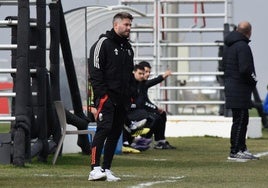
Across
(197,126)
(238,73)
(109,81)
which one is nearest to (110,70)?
(109,81)

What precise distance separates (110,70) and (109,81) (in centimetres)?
13

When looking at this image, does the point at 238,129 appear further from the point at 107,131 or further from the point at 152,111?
the point at 107,131

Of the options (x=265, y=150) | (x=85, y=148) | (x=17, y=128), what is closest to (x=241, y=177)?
(x=17, y=128)

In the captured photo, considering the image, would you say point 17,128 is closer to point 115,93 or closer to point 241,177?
point 115,93

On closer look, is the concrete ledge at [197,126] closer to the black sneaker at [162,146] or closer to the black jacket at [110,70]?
the black sneaker at [162,146]

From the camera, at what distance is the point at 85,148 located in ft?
59.5

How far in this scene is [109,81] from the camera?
1361 cm

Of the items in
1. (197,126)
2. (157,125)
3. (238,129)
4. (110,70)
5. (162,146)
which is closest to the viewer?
(110,70)

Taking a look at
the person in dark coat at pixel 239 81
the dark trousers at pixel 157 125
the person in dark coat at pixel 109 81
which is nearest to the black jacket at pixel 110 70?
the person in dark coat at pixel 109 81

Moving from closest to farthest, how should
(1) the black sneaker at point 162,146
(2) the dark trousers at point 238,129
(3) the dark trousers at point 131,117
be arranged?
(2) the dark trousers at point 238,129 → (3) the dark trousers at point 131,117 → (1) the black sneaker at point 162,146

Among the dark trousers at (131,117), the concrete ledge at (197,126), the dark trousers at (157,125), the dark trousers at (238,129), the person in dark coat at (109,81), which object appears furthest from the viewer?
the concrete ledge at (197,126)

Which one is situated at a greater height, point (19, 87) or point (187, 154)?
point (19, 87)

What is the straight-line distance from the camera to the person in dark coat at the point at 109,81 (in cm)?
1358

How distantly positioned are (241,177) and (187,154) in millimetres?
5018
